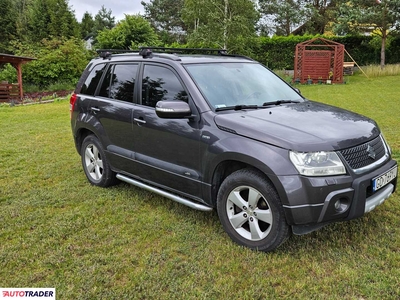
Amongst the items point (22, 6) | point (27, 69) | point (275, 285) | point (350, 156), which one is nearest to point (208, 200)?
point (275, 285)

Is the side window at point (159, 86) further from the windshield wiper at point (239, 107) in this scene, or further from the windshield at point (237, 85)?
the windshield wiper at point (239, 107)

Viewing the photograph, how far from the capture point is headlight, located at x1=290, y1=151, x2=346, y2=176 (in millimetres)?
2822

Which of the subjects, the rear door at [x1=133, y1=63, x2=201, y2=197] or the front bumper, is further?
Result: the rear door at [x1=133, y1=63, x2=201, y2=197]

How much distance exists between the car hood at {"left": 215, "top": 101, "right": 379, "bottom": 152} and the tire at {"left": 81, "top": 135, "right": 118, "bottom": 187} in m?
2.00

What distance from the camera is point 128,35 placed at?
79.5ft

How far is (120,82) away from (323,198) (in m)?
2.79

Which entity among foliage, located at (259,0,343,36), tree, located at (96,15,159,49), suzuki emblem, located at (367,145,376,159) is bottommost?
suzuki emblem, located at (367,145,376,159)

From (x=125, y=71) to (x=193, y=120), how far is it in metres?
1.41

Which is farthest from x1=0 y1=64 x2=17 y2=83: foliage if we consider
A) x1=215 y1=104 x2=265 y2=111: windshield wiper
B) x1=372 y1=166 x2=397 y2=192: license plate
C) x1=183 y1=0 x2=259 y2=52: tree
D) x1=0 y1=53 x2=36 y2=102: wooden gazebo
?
x1=372 y1=166 x2=397 y2=192: license plate

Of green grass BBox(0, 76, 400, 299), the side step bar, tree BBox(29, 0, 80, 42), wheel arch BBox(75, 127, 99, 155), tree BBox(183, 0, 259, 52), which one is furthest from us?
tree BBox(29, 0, 80, 42)

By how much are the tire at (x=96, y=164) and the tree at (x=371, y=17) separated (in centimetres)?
2159

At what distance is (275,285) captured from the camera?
2.71 meters

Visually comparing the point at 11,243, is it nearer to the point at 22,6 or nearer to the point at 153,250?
the point at 153,250

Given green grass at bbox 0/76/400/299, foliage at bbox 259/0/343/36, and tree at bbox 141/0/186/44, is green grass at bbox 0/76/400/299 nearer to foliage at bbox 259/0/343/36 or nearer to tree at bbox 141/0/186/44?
foliage at bbox 259/0/343/36
